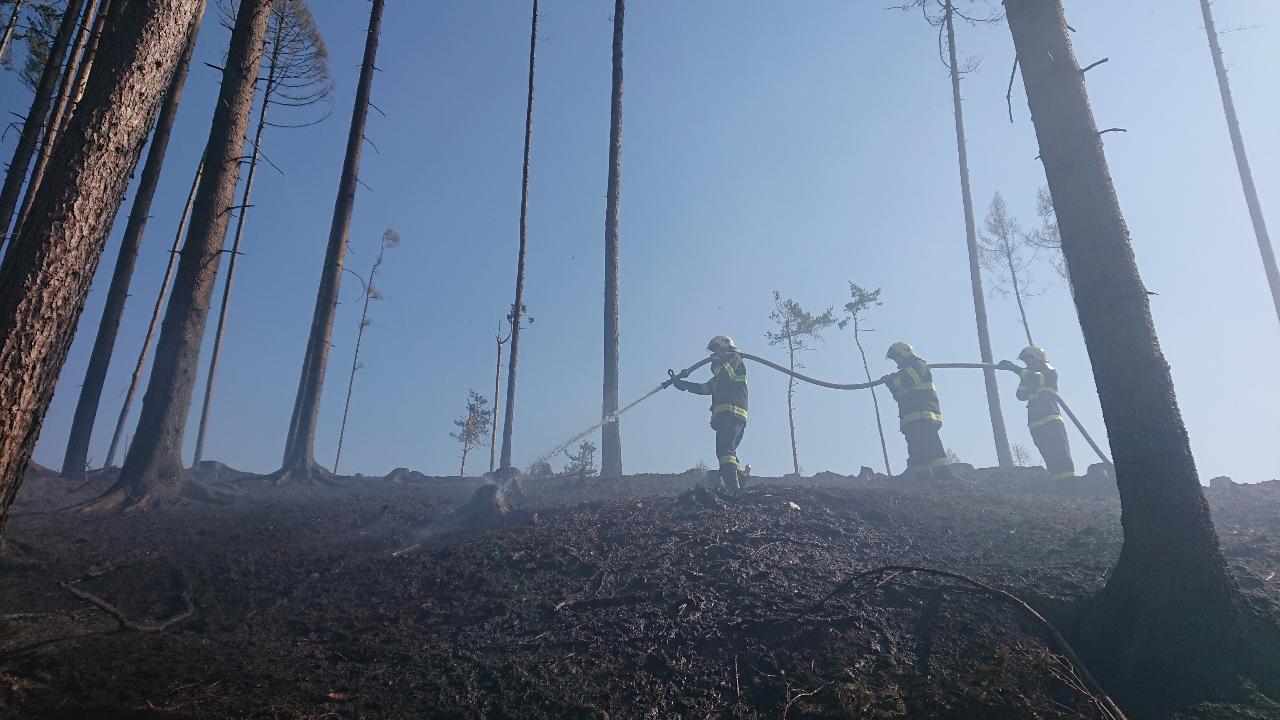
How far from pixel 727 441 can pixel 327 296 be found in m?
10.3

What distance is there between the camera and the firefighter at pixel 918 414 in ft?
39.9

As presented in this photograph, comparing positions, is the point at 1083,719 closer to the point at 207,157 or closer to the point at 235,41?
the point at 207,157

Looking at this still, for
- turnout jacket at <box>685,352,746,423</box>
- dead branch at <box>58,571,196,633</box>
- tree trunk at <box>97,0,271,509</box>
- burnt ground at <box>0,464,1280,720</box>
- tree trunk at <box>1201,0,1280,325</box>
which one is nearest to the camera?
burnt ground at <box>0,464,1280,720</box>

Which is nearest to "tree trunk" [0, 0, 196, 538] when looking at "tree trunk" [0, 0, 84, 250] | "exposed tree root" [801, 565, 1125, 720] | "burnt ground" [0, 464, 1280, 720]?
"burnt ground" [0, 464, 1280, 720]

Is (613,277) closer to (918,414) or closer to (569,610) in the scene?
(918,414)

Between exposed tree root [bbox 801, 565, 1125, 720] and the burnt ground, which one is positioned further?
the burnt ground

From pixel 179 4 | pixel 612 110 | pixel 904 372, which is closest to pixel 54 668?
pixel 179 4

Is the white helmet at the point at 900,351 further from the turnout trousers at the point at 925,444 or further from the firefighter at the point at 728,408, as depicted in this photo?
the firefighter at the point at 728,408

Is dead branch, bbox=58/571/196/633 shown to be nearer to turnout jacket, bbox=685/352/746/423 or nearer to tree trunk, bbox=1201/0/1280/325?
turnout jacket, bbox=685/352/746/423

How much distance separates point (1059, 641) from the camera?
409 cm

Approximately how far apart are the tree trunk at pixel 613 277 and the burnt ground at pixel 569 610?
5.23 meters

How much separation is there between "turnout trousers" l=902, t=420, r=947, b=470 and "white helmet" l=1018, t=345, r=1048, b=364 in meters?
3.23

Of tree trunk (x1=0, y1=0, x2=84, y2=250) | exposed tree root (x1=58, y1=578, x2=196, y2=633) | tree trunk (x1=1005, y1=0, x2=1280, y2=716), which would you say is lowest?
exposed tree root (x1=58, y1=578, x2=196, y2=633)

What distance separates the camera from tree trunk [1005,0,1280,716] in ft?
12.5
